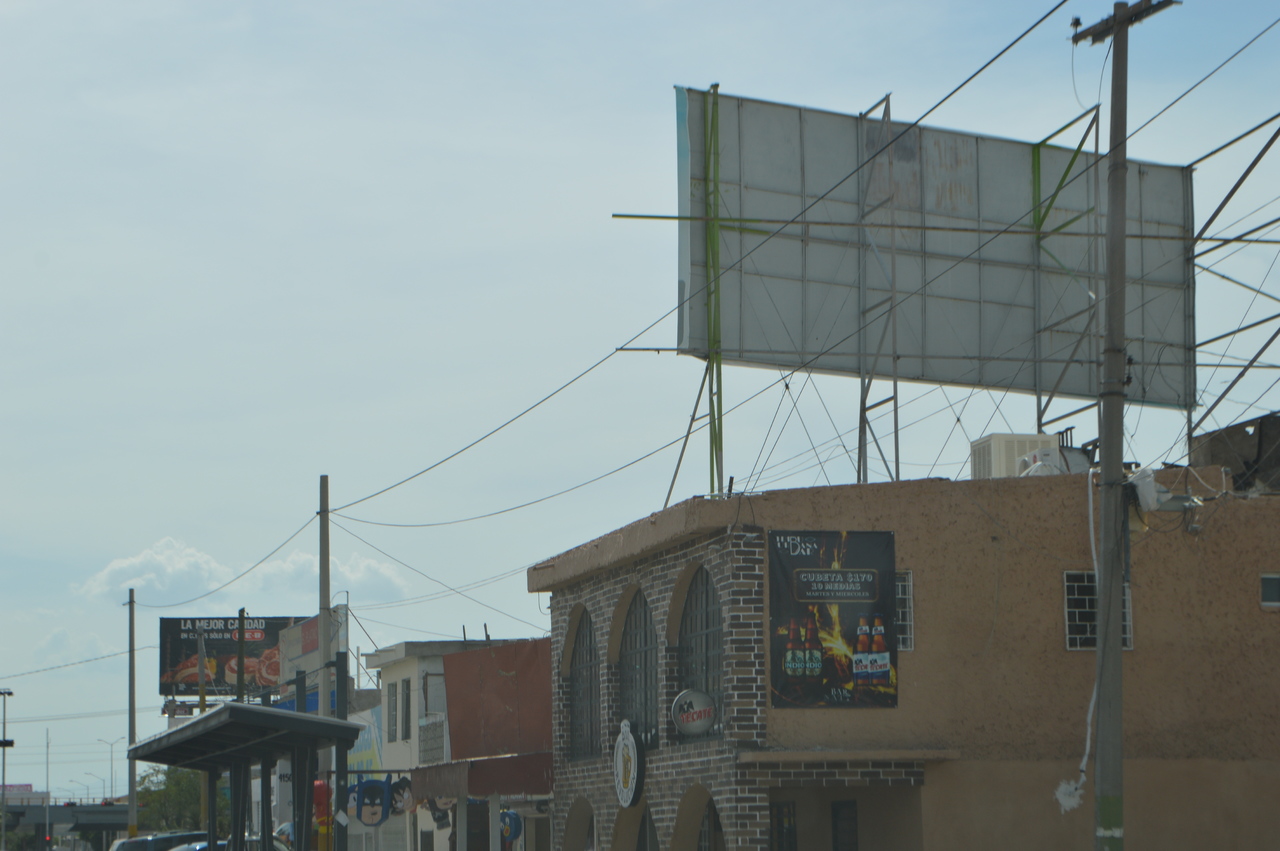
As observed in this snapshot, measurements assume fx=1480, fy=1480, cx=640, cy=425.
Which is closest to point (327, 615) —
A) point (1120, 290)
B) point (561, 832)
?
point (561, 832)

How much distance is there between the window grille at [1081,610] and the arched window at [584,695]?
7.80m

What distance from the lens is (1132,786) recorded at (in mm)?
17844

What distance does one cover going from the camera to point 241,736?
58.9 ft

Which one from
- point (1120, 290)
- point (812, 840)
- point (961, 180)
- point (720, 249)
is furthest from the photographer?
point (961, 180)

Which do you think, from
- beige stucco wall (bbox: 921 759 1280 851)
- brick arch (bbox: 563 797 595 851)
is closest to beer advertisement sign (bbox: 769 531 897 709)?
beige stucco wall (bbox: 921 759 1280 851)

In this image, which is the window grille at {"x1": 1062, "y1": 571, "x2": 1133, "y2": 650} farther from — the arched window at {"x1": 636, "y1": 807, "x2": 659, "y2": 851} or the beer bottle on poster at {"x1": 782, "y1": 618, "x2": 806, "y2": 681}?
the arched window at {"x1": 636, "y1": 807, "x2": 659, "y2": 851}

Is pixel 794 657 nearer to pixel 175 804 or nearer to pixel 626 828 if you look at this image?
pixel 626 828

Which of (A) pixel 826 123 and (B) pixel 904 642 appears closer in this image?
(B) pixel 904 642

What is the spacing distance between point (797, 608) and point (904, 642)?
1.38 metres

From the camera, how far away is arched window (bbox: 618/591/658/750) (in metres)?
21.3

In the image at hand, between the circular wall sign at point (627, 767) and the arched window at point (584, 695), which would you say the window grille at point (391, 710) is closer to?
the arched window at point (584, 695)

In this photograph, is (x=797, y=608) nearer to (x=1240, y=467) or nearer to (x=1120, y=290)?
(x=1120, y=290)

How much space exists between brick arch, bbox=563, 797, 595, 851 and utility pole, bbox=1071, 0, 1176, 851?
1177 centimetres

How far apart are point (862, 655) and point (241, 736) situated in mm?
7611
